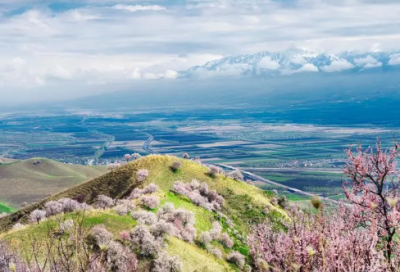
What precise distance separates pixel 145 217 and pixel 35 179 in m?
115

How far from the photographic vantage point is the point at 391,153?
18.4 metres

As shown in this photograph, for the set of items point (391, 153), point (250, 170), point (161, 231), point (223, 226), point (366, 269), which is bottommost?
point (250, 170)

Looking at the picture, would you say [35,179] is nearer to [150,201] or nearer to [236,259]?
[150,201]

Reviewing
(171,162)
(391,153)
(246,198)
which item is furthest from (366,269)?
(171,162)

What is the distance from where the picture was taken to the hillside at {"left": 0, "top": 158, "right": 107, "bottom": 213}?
412 ft

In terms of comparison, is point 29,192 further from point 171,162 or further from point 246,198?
point 246,198

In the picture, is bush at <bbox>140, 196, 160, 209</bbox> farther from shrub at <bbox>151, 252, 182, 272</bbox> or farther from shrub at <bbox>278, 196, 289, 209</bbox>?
shrub at <bbox>278, 196, 289, 209</bbox>

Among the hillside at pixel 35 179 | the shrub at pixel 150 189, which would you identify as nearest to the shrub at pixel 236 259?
the shrub at pixel 150 189

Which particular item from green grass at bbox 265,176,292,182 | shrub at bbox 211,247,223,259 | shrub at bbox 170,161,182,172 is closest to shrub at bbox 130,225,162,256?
shrub at bbox 211,247,223,259

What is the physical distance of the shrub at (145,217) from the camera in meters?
41.8

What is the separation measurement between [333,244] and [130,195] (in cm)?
4604

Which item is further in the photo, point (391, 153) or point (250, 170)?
point (250, 170)

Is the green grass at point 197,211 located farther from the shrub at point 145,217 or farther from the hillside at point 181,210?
the shrub at point 145,217

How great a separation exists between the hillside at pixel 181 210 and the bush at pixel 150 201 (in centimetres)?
47
